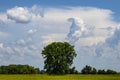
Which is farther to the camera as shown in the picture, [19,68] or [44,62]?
[19,68]

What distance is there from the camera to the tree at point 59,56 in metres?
95.2

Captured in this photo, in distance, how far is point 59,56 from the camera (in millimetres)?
95312

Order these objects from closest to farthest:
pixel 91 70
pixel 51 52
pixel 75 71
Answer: pixel 51 52 < pixel 75 71 < pixel 91 70

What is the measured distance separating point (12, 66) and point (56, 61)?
1714 inches

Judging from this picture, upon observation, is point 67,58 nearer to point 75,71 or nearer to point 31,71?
point 75,71

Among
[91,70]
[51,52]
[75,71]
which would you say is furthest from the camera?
[91,70]

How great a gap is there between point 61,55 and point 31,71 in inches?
1608

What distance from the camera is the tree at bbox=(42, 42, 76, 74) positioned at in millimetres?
95250

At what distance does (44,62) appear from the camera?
3863 inches

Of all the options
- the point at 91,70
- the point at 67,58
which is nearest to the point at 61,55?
the point at 67,58

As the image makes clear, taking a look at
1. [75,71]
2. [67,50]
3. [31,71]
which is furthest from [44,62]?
[31,71]

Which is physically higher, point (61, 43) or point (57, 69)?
point (61, 43)

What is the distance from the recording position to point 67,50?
95.4 m

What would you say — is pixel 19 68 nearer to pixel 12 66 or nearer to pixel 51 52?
pixel 12 66
